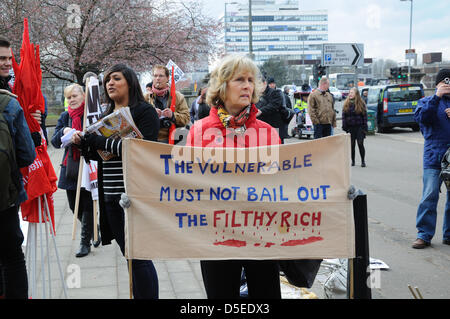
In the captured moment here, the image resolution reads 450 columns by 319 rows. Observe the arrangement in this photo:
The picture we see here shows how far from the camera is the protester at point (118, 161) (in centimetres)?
365

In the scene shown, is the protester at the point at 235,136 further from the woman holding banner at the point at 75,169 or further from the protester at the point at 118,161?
the woman holding banner at the point at 75,169

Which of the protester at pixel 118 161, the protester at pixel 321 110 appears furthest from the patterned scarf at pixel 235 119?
the protester at pixel 321 110

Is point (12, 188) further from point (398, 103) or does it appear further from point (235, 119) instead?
point (398, 103)

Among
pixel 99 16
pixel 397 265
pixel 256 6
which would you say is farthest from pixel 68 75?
pixel 256 6

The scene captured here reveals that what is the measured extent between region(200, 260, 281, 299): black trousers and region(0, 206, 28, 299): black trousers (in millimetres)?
1272

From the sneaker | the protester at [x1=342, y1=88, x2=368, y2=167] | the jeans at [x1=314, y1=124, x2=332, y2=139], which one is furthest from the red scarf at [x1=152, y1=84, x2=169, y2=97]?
the protester at [x1=342, y1=88, x2=368, y2=167]

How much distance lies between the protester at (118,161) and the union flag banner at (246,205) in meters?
0.69

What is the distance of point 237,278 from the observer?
3023mm

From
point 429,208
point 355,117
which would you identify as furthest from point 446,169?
point 355,117

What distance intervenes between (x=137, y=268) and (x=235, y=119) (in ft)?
4.30

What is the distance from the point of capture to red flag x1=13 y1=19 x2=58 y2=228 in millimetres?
3648

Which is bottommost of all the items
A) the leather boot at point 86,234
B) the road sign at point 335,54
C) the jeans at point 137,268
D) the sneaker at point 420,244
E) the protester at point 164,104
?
the sneaker at point 420,244

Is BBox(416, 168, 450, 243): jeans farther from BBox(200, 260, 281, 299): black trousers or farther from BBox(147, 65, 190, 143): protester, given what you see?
BBox(200, 260, 281, 299): black trousers

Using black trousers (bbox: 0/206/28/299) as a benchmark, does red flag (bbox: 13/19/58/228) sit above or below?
above
